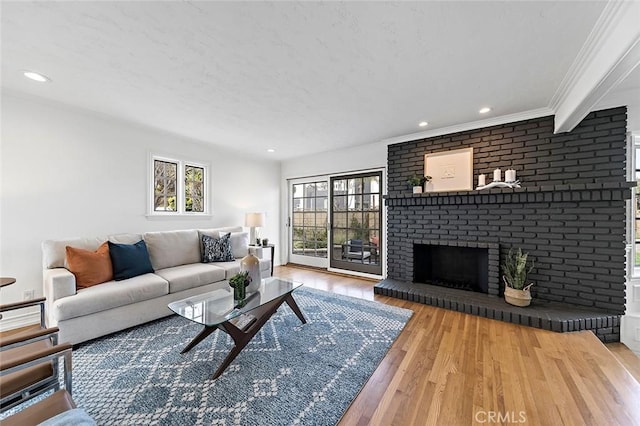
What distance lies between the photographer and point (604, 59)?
1693 mm

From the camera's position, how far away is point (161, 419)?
1418mm

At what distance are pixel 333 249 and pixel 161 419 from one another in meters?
3.83

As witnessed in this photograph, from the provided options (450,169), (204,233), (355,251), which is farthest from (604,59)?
(204,233)

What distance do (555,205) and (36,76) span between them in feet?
18.0

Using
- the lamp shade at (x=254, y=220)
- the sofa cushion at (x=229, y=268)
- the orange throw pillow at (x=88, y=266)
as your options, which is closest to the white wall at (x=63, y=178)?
the orange throw pillow at (x=88, y=266)

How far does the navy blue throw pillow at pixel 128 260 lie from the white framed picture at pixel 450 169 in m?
3.94

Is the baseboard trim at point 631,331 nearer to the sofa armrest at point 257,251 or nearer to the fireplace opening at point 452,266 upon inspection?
the fireplace opening at point 452,266

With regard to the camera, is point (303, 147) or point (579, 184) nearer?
point (579, 184)

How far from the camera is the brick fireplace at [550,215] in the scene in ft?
8.60

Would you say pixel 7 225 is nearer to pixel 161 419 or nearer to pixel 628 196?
pixel 161 419

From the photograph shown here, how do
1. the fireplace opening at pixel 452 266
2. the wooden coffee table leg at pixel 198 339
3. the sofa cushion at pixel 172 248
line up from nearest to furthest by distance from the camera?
the wooden coffee table leg at pixel 198 339
the sofa cushion at pixel 172 248
the fireplace opening at pixel 452 266

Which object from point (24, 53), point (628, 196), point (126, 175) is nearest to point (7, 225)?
point (126, 175)

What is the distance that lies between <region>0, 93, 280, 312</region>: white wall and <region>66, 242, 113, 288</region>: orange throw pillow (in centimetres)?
69

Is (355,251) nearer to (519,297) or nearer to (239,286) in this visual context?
(519,297)
